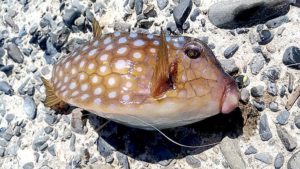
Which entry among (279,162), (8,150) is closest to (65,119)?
(8,150)

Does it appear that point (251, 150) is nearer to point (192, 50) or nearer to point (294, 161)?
point (294, 161)

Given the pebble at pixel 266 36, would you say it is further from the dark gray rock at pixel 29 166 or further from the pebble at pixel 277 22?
the dark gray rock at pixel 29 166

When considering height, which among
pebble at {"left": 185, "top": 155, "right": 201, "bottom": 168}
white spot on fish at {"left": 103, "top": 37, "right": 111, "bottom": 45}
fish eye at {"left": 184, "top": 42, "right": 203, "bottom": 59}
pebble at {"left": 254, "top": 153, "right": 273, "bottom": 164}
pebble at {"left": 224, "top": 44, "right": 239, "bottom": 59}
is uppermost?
fish eye at {"left": 184, "top": 42, "right": 203, "bottom": 59}

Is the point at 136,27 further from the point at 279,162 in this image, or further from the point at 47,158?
the point at 279,162

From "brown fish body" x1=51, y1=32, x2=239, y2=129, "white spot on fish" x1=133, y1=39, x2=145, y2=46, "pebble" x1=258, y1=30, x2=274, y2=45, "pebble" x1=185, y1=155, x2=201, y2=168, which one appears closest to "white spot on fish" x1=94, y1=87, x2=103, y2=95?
"brown fish body" x1=51, y1=32, x2=239, y2=129

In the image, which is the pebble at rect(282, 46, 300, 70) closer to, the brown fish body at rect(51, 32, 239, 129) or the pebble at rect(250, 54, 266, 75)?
the pebble at rect(250, 54, 266, 75)

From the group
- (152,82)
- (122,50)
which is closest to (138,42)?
(122,50)

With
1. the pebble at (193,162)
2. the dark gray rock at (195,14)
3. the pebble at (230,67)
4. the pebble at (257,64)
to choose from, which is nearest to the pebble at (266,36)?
the pebble at (257,64)

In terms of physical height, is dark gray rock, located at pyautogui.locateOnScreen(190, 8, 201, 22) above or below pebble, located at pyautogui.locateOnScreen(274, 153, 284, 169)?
above
